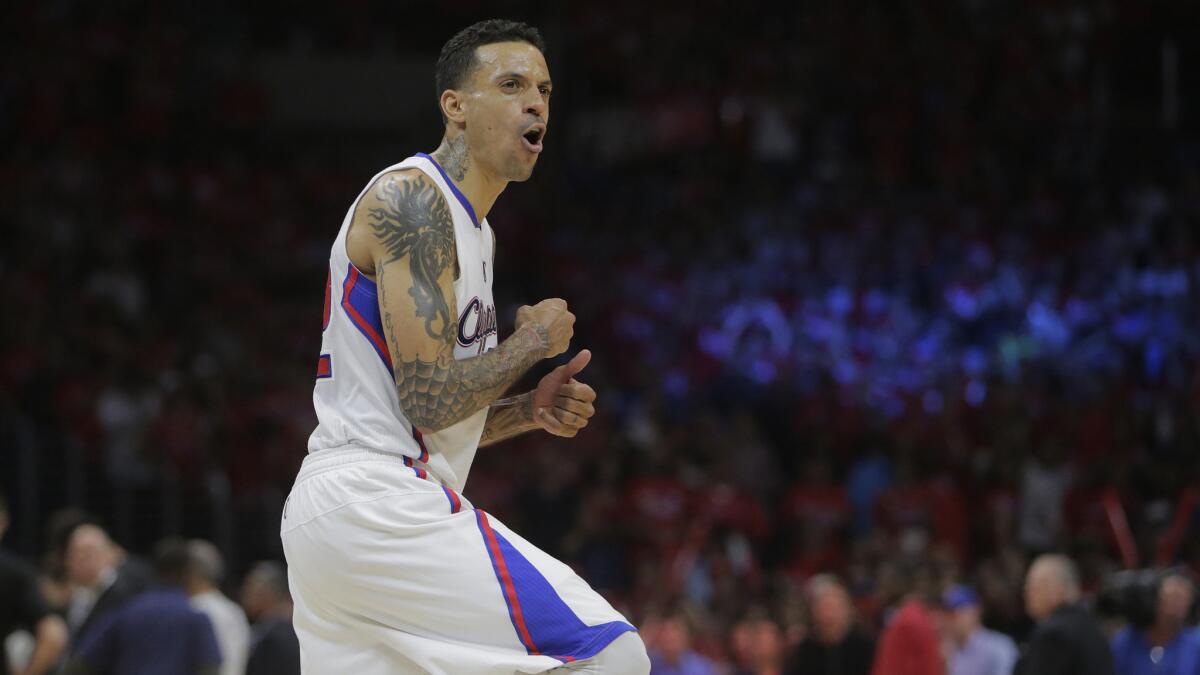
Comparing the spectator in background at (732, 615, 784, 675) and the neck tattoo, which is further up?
the neck tattoo

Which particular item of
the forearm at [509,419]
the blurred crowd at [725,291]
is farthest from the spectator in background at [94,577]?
the forearm at [509,419]

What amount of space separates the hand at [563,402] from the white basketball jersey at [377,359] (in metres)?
0.17

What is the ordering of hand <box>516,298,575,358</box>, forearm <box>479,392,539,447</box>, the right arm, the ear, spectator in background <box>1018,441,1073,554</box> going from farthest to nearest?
spectator in background <box>1018,441,1073,554</box> < forearm <box>479,392,539,447</box> < the ear < hand <box>516,298,575,358</box> < the right arm

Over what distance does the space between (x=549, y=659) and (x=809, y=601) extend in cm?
809

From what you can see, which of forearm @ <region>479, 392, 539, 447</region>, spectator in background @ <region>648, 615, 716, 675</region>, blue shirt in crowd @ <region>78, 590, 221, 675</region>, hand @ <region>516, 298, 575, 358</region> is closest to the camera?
hand @ <region>516, 298, 575, 358</region>

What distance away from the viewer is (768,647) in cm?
1088

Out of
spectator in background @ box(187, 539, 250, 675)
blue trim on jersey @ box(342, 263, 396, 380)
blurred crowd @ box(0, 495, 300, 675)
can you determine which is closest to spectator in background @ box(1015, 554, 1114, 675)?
blurred crowd @ box(0, 495, 300, 675)

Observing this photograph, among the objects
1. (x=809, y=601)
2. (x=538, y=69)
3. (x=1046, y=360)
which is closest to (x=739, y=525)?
(x=809, y=601)

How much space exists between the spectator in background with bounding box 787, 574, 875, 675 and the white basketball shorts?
272 inches

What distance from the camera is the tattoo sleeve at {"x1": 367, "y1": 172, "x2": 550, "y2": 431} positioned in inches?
146

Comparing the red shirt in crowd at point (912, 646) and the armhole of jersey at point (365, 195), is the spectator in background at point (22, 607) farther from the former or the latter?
the red shirt in crowd at point (912, 646)

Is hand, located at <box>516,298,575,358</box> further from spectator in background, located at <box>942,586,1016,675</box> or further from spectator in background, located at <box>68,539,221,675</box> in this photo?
spectator in background, located at <box>942,586,1016,675</box>

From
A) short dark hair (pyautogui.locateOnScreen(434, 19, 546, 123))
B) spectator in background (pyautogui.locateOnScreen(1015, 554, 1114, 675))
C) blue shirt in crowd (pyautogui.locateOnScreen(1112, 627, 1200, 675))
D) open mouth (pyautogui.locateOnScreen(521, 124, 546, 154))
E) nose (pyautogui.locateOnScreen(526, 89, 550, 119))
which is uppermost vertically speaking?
short dark hair (pyautogui.locateOnScreen(434, 19, 546, 123))

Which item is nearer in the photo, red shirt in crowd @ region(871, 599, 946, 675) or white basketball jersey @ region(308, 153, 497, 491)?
white basketball jersey @ region(308, 153, 497, 491)
